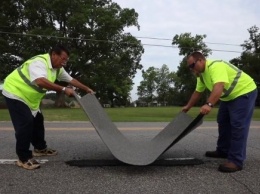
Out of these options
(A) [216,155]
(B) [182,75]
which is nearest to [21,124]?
(A) [216,155]

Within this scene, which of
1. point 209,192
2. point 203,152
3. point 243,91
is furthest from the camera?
point 203,152

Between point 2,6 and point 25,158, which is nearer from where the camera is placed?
point 25,158

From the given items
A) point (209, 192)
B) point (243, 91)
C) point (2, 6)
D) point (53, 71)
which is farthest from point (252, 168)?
point (2, 6)

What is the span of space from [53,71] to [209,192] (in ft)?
8.83

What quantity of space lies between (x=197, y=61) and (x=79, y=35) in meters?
39.2

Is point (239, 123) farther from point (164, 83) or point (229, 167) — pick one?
point (164, 83)

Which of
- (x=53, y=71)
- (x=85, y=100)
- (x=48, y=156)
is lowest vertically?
(x=48, y=156)

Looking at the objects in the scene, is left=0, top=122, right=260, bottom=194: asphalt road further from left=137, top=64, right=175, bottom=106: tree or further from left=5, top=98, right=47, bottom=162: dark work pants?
left=137, top=64, right=175, bottom=106: tree

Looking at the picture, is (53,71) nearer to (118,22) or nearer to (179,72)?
(118,22)

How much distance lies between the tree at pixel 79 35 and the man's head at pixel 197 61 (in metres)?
35.0

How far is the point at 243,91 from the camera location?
204 inches

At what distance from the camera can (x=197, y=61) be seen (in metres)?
5.05

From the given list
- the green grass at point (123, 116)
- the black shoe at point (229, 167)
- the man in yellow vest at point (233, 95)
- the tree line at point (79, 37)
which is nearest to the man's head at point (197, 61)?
the man in yellow vest at point (233, 95)

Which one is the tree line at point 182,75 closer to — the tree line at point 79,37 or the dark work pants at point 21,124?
the tree line at point 79,37
